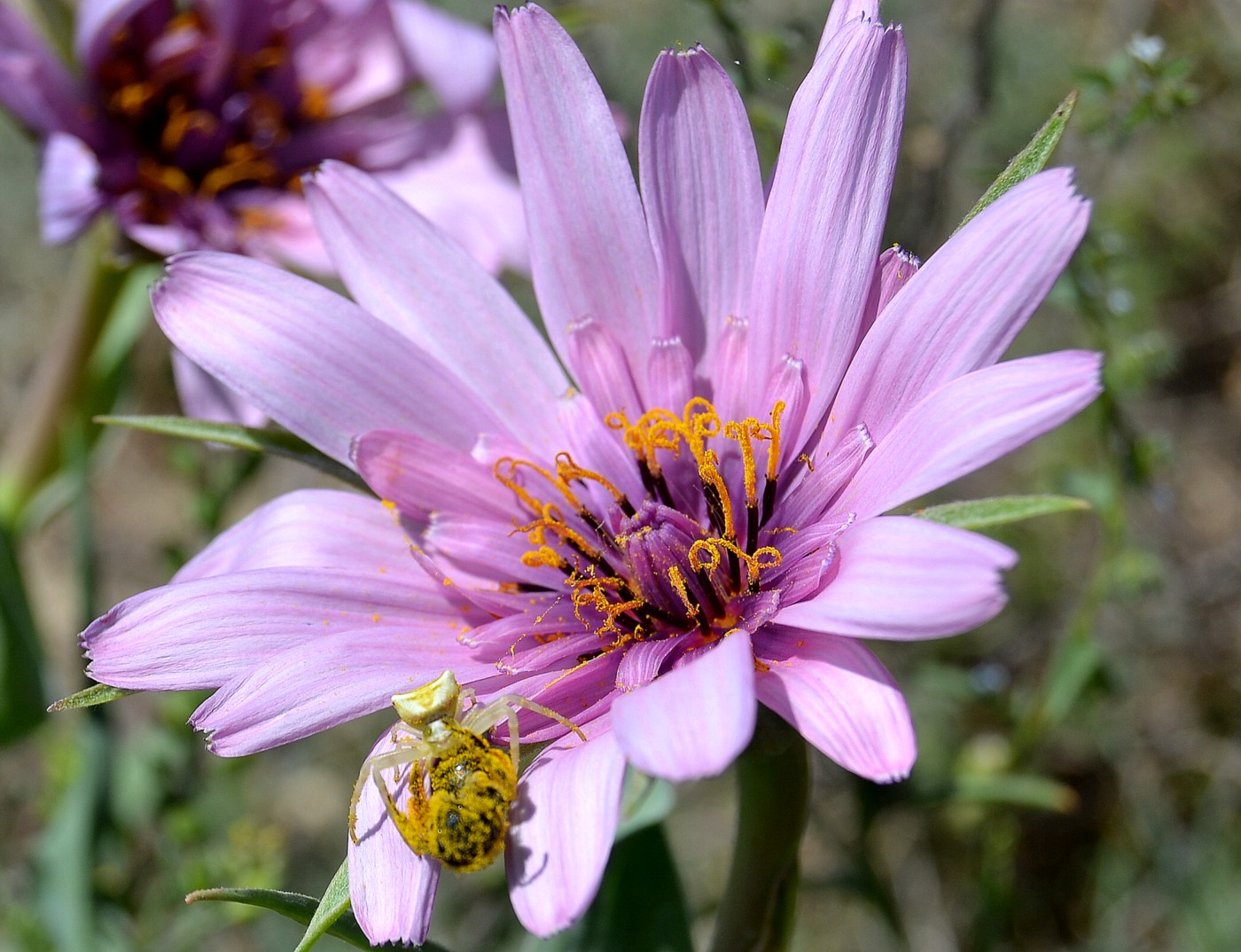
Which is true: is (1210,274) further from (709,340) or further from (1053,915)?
(709,340)

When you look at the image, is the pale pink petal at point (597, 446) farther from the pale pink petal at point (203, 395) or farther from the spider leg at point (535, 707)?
the pale pink petal at point (203, 395)

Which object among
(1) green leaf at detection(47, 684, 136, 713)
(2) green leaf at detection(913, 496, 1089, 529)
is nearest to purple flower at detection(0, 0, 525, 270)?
(1) green leaf at detection(47, 684, 136, 713)

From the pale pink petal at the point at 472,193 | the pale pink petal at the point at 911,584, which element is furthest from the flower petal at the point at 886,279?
the pale pink petal at the point at 472,193

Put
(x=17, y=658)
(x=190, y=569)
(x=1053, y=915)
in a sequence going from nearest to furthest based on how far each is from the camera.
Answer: (x=190, y=569), (x=17, y=658), (x=1053, y=915)

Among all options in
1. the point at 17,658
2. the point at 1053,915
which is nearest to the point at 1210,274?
the point at 1053,915

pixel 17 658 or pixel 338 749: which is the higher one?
pixel 17 658

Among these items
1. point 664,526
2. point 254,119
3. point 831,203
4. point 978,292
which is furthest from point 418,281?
point 254,119

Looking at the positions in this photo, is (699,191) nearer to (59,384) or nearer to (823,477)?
(823,477)
